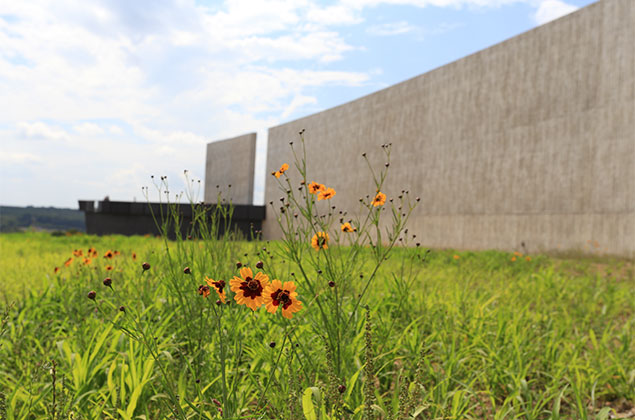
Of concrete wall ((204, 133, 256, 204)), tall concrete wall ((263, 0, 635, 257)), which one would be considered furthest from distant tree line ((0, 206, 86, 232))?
tall concrete wall ((263, 0, 635, 257))

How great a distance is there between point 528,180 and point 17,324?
9682 mm

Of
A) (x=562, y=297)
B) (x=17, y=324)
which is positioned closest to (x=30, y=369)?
(x=17, y=324)

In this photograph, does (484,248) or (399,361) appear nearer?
(399,361)

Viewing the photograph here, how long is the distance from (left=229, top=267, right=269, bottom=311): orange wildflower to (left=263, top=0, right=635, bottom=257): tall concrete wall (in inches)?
354

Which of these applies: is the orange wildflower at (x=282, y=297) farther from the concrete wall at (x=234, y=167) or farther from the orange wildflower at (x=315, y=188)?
the concrete wall at (x=234, y=167)

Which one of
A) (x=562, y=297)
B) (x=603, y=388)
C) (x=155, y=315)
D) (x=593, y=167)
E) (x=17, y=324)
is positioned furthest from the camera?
(x=593, y=167)

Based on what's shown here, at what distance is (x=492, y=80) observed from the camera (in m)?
10.9

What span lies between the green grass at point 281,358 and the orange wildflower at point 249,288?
0.43 ft

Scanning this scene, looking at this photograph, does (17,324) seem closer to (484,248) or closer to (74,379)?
(74,379)

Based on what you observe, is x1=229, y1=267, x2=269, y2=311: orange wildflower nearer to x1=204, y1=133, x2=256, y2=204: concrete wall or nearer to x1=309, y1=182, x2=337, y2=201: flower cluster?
x1=309, y1=182, x2=337, y2=201: flower cluster

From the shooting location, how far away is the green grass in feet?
4.78

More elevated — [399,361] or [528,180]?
[528,180]

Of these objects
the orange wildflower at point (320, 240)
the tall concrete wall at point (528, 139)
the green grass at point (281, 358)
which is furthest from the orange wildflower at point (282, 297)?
the tall concrete wall at point (528, 139)

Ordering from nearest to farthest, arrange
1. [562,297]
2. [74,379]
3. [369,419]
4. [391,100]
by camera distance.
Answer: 1. [369,419]
2. [74,379]
3. [562,297]
4. [391,100]
